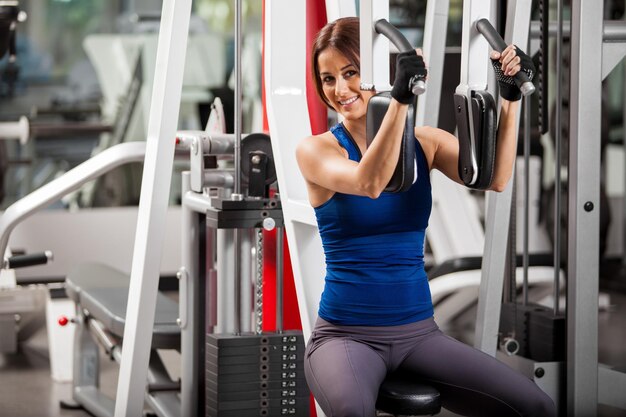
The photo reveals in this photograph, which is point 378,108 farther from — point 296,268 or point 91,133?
point 91,133

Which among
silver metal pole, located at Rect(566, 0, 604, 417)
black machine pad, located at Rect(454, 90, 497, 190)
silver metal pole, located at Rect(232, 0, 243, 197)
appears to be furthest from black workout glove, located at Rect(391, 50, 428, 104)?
silver metal pole, located at Rect(566, 0, 604, 417)

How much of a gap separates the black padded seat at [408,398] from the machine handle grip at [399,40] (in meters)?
0.61

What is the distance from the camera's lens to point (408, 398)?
2041mm

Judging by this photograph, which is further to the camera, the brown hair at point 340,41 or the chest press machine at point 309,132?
the brown hair at point 340,41

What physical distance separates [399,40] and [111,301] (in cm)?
210

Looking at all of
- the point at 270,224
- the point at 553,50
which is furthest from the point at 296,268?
the point at 553,50

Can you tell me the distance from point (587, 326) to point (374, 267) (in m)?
1.14

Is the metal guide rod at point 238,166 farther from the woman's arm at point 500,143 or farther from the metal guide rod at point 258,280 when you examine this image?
the woman's arm at point 500,143

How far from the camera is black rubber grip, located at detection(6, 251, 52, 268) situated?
3314mm

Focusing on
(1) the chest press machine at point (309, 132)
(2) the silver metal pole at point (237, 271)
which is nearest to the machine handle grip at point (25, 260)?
(2) the silver metal pole at point (237, 271)

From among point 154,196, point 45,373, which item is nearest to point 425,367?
point 154,196

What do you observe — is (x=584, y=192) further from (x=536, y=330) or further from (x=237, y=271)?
(x=237, y=271)

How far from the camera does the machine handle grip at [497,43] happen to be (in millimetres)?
1878

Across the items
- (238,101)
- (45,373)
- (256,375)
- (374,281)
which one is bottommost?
(45,373)
